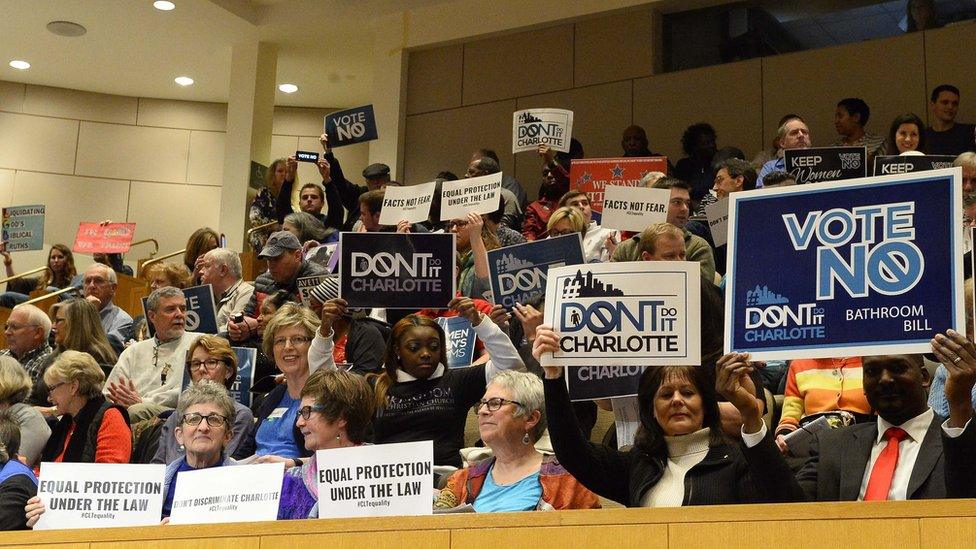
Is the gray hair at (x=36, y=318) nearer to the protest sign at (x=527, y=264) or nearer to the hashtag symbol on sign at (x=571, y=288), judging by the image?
the protest sign at (x=527, y=264)

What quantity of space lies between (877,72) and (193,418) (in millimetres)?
6185

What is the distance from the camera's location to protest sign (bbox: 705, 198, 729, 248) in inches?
229

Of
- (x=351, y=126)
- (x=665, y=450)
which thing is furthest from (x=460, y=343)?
(x=351, y=126)

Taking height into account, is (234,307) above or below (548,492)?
above

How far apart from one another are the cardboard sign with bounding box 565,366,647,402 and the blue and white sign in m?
1.33

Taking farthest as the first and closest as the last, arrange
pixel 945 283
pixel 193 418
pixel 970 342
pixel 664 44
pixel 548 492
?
1. pixel 664 44
2. pixel 193 418
3. pixel 548 492
4. pixel 945 283
5. pixel 970 342

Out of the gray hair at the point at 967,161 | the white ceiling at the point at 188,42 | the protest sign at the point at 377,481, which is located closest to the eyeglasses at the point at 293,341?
the protest sign at the point at 377,481

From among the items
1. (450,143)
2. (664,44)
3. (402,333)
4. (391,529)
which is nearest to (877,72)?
(664,44)

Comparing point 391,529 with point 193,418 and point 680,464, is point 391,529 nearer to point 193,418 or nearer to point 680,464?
point 680,464

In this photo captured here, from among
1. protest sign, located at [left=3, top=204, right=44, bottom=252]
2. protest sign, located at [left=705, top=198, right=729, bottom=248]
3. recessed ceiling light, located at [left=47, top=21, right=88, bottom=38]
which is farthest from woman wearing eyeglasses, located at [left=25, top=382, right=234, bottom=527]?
recessed ceiling light, located at [left=47, top=21, right=88, bottom=38]

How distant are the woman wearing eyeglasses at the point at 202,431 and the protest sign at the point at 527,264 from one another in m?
1.21

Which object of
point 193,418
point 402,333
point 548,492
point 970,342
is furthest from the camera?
point 402,333

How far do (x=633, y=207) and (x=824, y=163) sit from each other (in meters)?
0.92

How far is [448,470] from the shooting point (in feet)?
13.6
